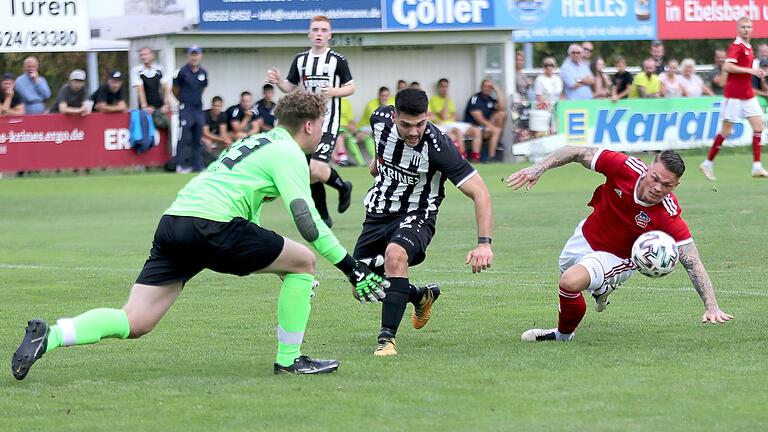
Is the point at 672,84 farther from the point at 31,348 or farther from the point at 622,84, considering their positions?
the point at 31,348

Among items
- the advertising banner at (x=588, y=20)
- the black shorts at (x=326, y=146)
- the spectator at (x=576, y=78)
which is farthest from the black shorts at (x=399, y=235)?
the advertising banner at (x=588, y=20)

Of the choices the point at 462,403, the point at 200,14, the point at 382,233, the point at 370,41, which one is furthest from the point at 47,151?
the point at 462,403

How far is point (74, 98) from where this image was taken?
24.8 m

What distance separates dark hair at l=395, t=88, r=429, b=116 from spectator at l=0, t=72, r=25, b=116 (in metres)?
17.6

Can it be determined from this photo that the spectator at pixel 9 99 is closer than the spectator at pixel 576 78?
Yes

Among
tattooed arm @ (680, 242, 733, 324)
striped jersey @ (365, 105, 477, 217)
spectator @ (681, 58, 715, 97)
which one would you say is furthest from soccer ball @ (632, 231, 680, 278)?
spectator @ (681, 58, 715, 97)

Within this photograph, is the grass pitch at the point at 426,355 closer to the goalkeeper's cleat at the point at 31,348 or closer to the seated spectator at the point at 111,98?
the goalkeeper's cleat at the point at 31,348

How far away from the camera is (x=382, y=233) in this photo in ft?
28.8

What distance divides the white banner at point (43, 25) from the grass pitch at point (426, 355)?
1218cm

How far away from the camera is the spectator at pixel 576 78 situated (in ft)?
92.8

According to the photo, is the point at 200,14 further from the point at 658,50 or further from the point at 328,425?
the point at 328,425

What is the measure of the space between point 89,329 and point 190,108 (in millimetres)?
18055

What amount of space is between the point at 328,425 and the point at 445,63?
963 inches

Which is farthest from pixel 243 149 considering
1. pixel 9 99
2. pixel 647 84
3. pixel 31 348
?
pixel 647 84
